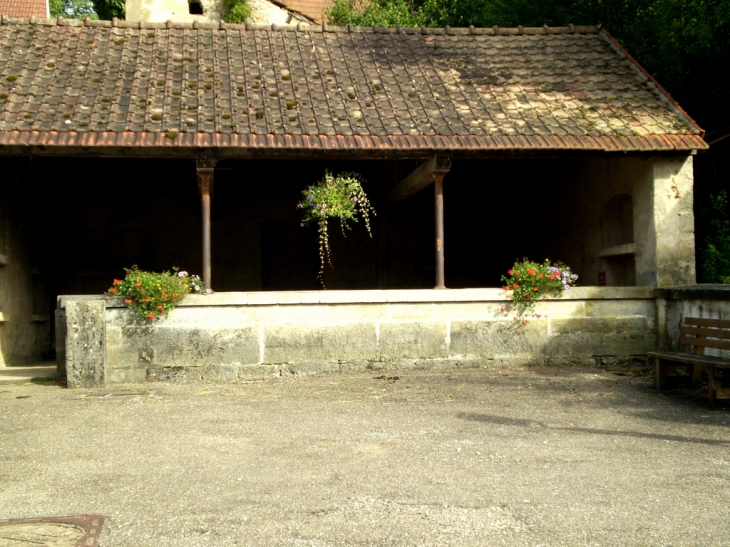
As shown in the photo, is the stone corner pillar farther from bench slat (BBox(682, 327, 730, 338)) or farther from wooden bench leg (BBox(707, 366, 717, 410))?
wooden bench leg (BBox(707, 366, 717, 410))

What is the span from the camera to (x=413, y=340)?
27.8 ft

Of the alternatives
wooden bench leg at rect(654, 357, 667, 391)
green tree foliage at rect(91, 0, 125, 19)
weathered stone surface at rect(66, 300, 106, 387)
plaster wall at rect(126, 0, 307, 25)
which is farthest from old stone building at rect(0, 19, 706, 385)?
green tree foliage at rect(91, 0, 125, 19)

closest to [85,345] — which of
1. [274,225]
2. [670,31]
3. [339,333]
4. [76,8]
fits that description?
[339,333]

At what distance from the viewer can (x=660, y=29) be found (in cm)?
1284

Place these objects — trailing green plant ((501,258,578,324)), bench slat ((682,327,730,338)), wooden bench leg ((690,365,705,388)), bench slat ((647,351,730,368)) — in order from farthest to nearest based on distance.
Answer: trailing green plant ((501,258,578,324)), wooden bench leg ((690,365,705,388)), bench slat ((682,327,730,338)), bench slat ((647,351,730,368))

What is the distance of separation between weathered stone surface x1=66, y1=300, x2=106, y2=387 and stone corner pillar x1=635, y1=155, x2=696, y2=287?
263 inches

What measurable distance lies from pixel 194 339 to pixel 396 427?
328cm

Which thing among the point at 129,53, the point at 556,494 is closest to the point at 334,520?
the point at 556,494

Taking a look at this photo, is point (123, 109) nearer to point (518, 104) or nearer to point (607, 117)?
point (518, 104)

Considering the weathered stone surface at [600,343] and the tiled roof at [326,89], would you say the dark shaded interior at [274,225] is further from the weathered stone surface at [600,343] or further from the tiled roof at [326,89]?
the weathered stone surface at [600,343]

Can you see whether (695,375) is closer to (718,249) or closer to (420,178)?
(420,178)

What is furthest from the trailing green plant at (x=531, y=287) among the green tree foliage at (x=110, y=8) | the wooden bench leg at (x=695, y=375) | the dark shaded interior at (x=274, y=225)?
the green tree foliage at (x=110, y=8)

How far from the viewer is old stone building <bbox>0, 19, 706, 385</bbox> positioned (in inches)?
323

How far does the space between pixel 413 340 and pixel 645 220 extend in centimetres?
345
